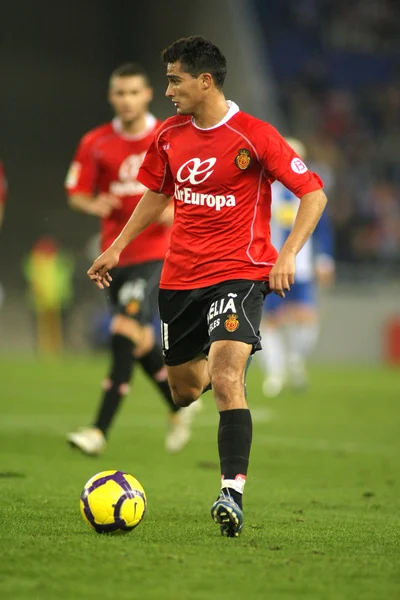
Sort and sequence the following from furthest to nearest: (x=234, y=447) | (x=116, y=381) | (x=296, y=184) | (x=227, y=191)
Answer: (x=116, y=381), (x=227, y=191), (x=296, y=184), (x=234, y=447)

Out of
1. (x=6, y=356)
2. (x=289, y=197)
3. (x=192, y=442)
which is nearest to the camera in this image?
(x=192, y=442)

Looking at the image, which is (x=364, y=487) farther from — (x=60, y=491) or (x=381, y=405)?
(x=381, y=405)

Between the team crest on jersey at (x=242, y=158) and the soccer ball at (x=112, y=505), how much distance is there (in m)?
1.50

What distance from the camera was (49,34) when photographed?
26047 mm

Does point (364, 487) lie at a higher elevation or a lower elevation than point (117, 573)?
higher

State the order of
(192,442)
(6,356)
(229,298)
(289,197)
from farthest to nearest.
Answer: (6,356) < (289,197) < (192,442) < (229,298)

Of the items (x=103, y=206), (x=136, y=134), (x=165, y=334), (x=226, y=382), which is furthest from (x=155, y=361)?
(x=226, y=382)

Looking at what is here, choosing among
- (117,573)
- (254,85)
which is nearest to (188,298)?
(117,573)

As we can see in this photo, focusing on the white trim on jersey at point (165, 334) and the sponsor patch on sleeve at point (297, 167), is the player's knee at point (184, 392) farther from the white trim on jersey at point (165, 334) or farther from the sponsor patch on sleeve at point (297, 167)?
Result: the sponsor patch on sleeve at point (297, 167)

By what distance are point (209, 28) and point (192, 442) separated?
16764 mm

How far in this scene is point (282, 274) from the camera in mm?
4820

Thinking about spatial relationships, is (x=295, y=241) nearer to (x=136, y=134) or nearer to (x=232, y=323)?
(x=232, y=323)

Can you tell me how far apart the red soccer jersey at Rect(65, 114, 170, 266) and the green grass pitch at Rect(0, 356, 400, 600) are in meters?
1.45

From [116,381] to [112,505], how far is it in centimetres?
319
